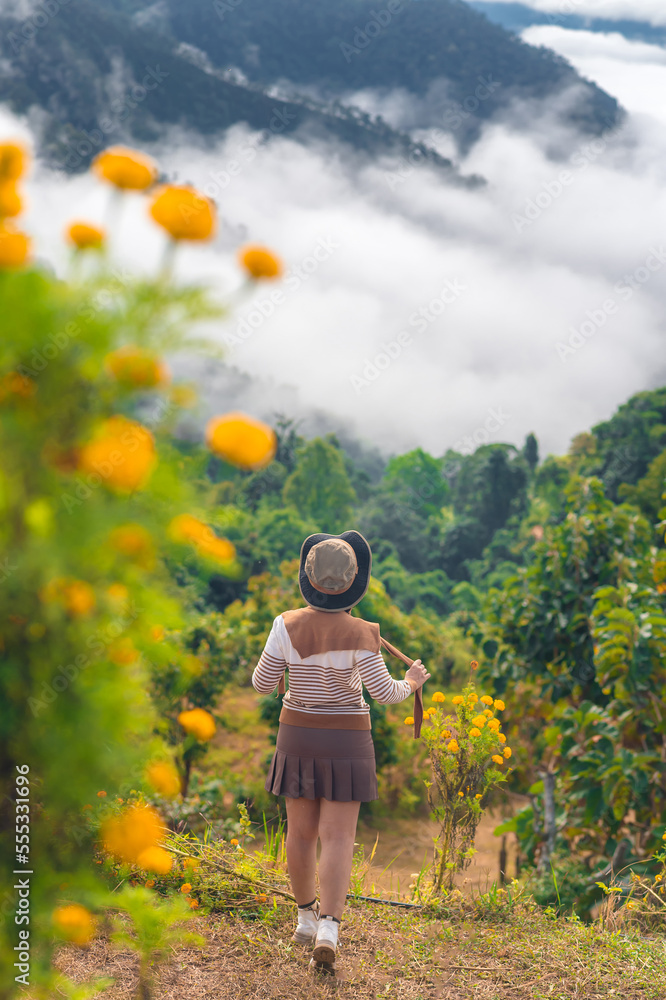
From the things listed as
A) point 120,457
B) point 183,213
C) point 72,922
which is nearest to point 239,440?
point 120,457

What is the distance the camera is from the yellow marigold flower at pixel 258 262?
0.81 meters

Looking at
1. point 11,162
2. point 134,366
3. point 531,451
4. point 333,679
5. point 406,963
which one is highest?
point 531,451

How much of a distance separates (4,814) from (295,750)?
1349 mm

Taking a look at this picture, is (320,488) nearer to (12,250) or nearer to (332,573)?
(332,573)

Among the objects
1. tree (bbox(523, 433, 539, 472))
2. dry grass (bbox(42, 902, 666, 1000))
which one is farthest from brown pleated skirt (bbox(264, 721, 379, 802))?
tree (bbox(523, 433, 539, 472))

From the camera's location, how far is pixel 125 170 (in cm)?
76

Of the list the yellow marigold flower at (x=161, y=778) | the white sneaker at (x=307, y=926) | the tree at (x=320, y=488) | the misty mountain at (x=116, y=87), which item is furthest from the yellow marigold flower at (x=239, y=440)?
the misty mountain at (x=116, y=87)

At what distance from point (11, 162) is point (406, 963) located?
2.56m

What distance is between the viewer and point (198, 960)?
7.45 feet

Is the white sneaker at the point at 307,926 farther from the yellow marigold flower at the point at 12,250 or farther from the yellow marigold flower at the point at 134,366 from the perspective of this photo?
the yellow marigold flower at the point at 12,250

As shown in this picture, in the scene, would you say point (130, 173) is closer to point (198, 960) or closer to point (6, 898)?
point (6, 898)

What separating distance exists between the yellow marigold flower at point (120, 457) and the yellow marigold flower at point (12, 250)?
0.64ft

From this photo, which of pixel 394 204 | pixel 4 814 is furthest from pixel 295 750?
pixel 394 204

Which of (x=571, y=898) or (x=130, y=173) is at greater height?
(x=130, y=173)
